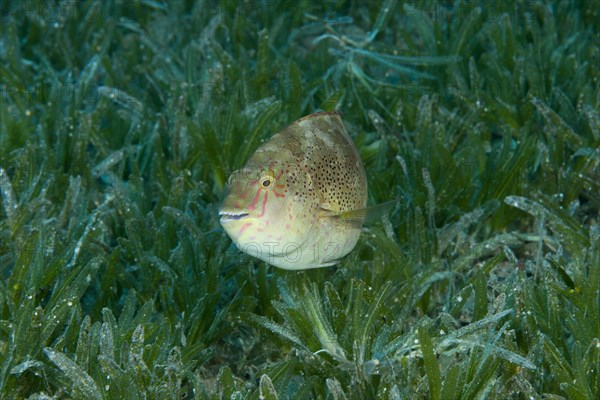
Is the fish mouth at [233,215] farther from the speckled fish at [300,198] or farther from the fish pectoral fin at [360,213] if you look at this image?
the fish pectoral fin at [360,213]

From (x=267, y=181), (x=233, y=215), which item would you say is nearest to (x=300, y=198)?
(x=267, y=181)

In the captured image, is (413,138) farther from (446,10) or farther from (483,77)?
(446,10)

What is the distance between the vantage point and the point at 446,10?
5590 mm

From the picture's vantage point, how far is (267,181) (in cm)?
244

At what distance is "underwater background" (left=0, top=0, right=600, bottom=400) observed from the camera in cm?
Answer: 277

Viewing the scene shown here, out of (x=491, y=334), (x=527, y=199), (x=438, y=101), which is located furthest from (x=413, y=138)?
(x=491, y=334)

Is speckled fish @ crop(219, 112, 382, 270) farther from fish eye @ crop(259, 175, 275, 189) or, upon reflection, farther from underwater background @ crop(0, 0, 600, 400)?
underwater background @ crop(0, 0, 600, 400)

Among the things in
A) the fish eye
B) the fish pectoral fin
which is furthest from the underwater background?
the fish pectoral fin

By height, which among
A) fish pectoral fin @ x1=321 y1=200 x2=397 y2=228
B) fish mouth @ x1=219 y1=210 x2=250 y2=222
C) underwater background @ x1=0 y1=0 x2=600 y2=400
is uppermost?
fish mouth @ x1=219 y1=210 x2=250 y2=222

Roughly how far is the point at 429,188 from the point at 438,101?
1243 millimetres

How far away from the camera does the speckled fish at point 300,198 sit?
7.79 feet

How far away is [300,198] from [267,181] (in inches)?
5.8

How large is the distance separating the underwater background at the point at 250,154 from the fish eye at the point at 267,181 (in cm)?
15

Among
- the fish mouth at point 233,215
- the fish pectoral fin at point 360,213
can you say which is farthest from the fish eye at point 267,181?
the fish pectoral fin at point 360,213
